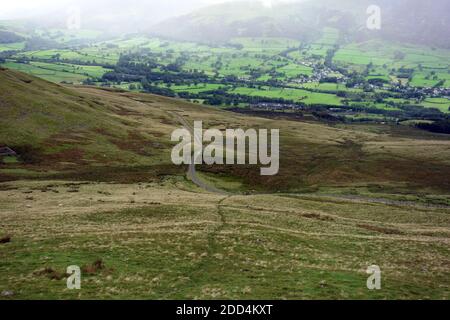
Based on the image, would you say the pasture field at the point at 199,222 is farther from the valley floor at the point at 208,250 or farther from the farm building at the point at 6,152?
the farm building at the point at 6,152

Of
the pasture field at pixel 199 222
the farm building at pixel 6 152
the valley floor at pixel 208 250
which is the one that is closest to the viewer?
the valley floor at pixel 208 250

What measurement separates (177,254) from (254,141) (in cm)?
12346

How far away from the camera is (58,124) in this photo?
130 m

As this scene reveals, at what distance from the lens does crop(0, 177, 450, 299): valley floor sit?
30.3 m

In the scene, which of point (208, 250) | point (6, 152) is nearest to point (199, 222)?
point (208, 250)

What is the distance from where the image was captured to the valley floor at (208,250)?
30.3m

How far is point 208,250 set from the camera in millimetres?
39125

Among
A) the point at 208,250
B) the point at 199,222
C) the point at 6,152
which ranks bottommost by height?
the point at 6,152

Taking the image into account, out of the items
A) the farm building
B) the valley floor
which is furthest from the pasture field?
the farm building

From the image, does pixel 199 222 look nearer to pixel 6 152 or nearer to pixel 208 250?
pixel 208 250

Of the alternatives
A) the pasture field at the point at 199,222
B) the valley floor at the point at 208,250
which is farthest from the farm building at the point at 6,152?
the valley floor at the point at 208,250
